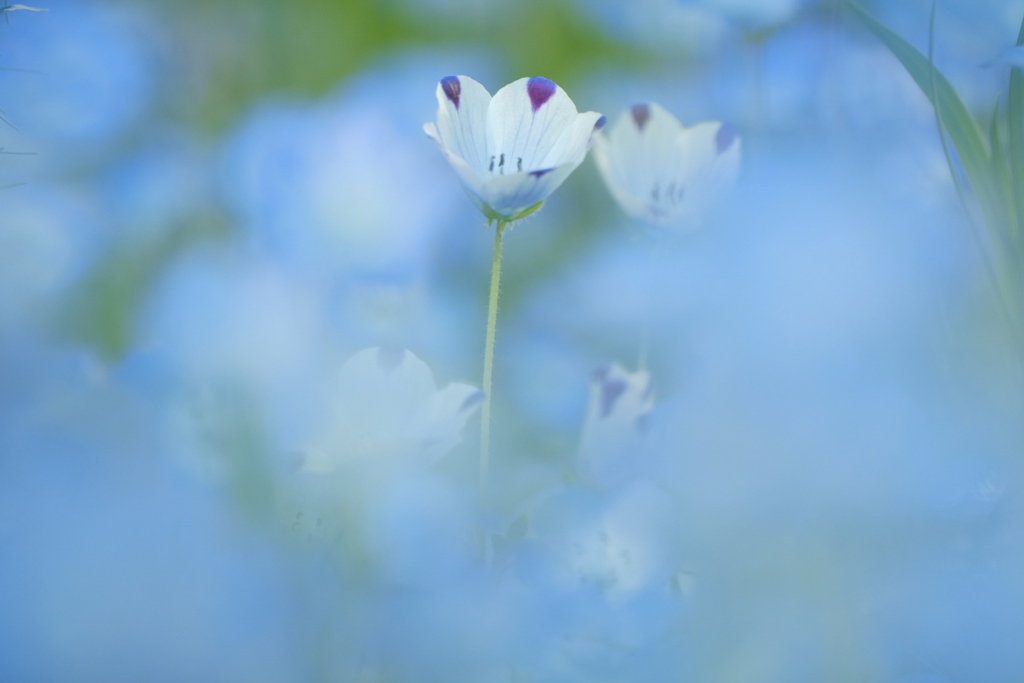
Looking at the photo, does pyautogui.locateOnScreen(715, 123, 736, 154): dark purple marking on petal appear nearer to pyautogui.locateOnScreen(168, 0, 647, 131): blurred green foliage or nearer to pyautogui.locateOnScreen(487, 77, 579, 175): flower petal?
pyautogui.locateOnScreen(487, 77, 579, 175): flower petal

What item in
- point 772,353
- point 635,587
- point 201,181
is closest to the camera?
point 635,587

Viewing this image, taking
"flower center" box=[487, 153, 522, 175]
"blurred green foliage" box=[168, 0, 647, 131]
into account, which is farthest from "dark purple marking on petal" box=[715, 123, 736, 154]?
"blurred green foliage" box=[168, 0, 647, 131]

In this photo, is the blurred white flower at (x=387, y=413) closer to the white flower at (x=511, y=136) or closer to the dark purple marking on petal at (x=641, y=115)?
the white flower at (x=511, y=136)

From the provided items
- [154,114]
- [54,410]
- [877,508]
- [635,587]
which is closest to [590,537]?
[635,587]

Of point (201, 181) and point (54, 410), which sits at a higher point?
point (201, 181)

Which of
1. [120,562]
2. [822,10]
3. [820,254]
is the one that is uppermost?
[822,10]

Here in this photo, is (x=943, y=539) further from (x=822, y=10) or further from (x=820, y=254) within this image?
(x=822, y=10)

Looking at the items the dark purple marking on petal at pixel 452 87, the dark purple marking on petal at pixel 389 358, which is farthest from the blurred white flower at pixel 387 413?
the dark purple marking on petal at pixel 452 87
